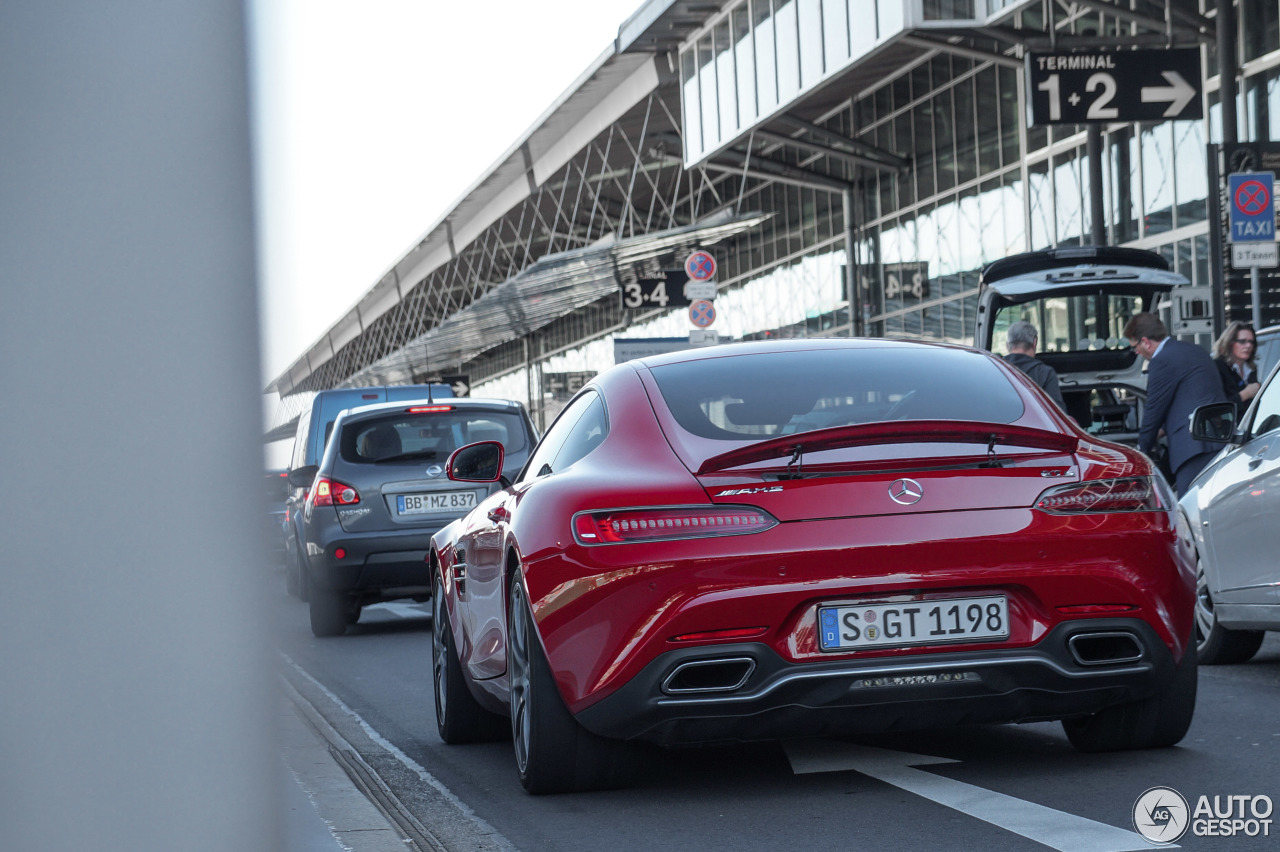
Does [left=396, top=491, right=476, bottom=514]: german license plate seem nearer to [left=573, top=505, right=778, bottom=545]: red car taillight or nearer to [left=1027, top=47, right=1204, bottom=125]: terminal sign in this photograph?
[left=573, top=505, right=778, bottom=545]: red car taillight

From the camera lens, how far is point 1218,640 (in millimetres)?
8719

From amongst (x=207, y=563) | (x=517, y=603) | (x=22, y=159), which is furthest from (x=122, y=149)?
(x=517, y=603)

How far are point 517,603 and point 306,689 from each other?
4.14 metres

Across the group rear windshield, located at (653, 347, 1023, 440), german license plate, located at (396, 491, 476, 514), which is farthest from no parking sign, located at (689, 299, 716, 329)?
rear windshield, located at (653, 347, 1023, 440)

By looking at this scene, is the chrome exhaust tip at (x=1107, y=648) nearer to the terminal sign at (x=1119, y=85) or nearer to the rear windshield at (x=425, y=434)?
the rear windshield at (x=425, y=434)

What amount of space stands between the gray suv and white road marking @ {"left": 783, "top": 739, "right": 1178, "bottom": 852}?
265 inches

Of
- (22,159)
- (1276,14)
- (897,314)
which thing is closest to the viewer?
(22,159)

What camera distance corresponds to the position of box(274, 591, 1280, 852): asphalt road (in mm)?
4707

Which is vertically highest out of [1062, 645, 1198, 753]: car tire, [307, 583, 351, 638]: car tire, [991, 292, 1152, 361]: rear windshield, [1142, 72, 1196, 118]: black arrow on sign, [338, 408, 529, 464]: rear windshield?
[1142, 72, 1196, 118]: black arrow on sign

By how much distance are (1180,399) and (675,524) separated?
6.66 metres

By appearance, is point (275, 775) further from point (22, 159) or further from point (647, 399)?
point (647, 399)

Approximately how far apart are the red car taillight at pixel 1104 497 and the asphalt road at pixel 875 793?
2.66 feet

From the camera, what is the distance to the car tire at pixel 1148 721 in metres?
5.55

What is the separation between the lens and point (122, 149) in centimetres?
207
